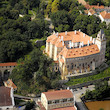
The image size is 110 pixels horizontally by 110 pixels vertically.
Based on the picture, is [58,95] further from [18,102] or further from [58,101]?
[18,102]

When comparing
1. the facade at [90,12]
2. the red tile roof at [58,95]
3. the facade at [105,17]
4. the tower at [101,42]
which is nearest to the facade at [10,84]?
the red tile roof at [58,95]

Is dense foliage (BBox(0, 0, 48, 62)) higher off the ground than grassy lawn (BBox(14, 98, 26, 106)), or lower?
higher

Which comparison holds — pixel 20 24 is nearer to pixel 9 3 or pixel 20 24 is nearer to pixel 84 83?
pixel 9 3

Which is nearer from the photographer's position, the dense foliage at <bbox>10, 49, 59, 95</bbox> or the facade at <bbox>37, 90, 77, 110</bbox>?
the facade at <bbox>37, 90, 77, 110</bbox>

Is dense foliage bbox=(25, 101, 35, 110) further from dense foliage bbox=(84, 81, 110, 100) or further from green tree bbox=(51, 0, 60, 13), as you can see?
green tree bbox=(51, 0, 60, 13)

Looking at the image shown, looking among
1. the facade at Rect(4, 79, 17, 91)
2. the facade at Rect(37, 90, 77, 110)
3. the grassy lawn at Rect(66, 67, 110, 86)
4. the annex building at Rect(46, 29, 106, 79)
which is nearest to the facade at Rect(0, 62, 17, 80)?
the facade at Rect(4, 79, 17, 91)

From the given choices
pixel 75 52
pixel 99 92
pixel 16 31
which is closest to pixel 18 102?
pixel 75 52

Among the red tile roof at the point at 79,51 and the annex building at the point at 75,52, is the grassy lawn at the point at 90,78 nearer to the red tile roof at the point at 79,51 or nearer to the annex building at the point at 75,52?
the annex building at the point at 75,52
